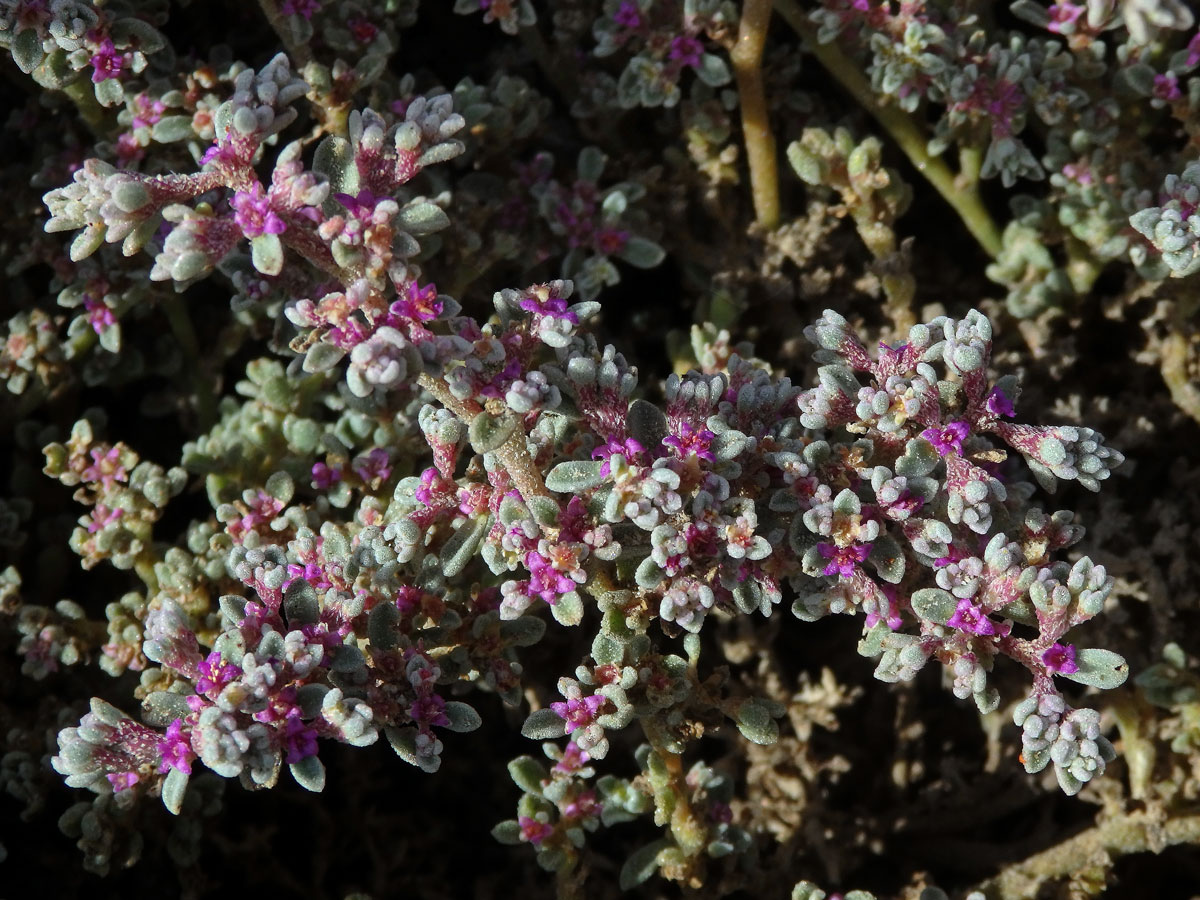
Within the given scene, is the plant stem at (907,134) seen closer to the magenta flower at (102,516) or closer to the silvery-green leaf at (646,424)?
the silvery-green leaf at (646,424)

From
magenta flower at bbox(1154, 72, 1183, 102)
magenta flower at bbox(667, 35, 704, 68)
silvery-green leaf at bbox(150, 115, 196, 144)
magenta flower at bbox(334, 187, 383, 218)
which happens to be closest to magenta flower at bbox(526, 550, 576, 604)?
magenta flower at bbox(334, 187, 383, 218)

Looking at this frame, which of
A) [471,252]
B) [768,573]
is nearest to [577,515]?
[768,573]

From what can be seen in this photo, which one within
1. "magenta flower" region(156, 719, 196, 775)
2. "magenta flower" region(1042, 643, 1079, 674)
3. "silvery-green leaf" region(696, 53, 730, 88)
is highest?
"silvery-green leaf" region(696, 53, 730, 88)

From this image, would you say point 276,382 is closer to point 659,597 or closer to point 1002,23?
point 659,597

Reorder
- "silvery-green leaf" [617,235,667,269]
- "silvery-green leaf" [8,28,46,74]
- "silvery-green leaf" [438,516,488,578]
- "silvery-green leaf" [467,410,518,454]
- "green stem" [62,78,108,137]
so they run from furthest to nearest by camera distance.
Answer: "silvery-green leaf" [617,235,667,269]
"green stem" [62,78,108,137]
"silvery-green leaf" [8,28,46,74]
"silvery-green leaf" [438,516,488,578]
"silvery-green leaf" [467,410,518,454]

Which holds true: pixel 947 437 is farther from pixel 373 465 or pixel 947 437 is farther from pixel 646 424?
pixel 373 465

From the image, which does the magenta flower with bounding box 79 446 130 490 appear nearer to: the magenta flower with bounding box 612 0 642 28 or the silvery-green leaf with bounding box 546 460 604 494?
the silvery-green leaf with bounding box 546 460 604 494
